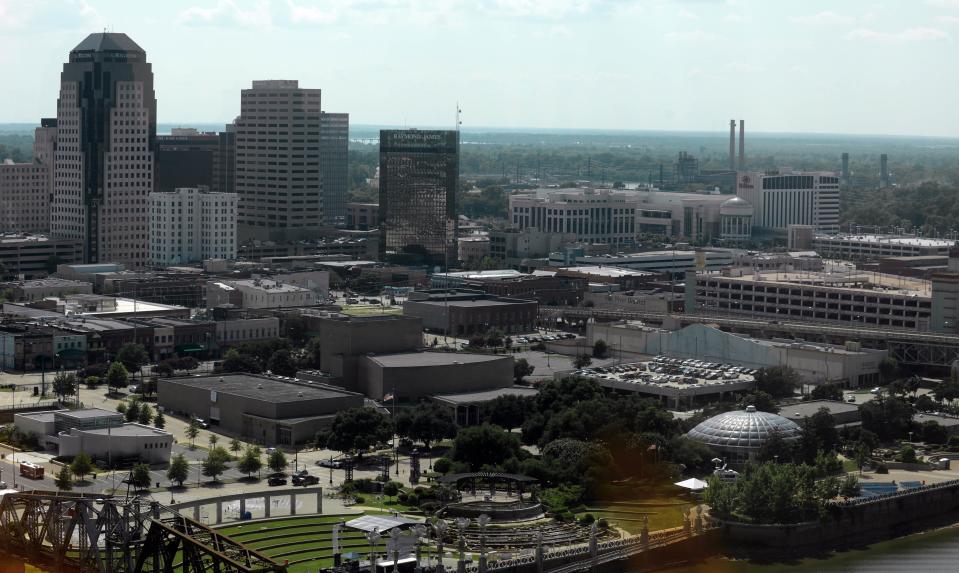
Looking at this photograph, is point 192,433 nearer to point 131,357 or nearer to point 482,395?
point 482,395

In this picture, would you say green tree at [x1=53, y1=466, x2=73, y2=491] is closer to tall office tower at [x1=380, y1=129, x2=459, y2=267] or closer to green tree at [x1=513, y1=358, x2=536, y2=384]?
green tree at [x1=513, y1=358, x2=536, y2=384]

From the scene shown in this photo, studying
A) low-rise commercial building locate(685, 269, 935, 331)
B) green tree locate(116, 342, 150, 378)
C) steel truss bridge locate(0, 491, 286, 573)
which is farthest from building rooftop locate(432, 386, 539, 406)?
steel truss bridge locate(0, 491, 286, 573)

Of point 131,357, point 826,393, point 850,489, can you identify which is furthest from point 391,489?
point 131,357

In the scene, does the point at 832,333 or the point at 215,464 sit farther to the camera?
the point at 832,333

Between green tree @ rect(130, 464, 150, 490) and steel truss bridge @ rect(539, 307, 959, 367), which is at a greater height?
steel truss bridge @ rect(539, 307, 959, 367)

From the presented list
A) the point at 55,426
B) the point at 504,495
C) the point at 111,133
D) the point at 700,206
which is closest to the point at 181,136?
the point at 111,133

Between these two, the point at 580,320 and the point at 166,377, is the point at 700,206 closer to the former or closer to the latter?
the point at 580,320

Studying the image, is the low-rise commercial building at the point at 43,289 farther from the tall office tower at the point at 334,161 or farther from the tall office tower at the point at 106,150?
the tall office tower at the point at 334,161
